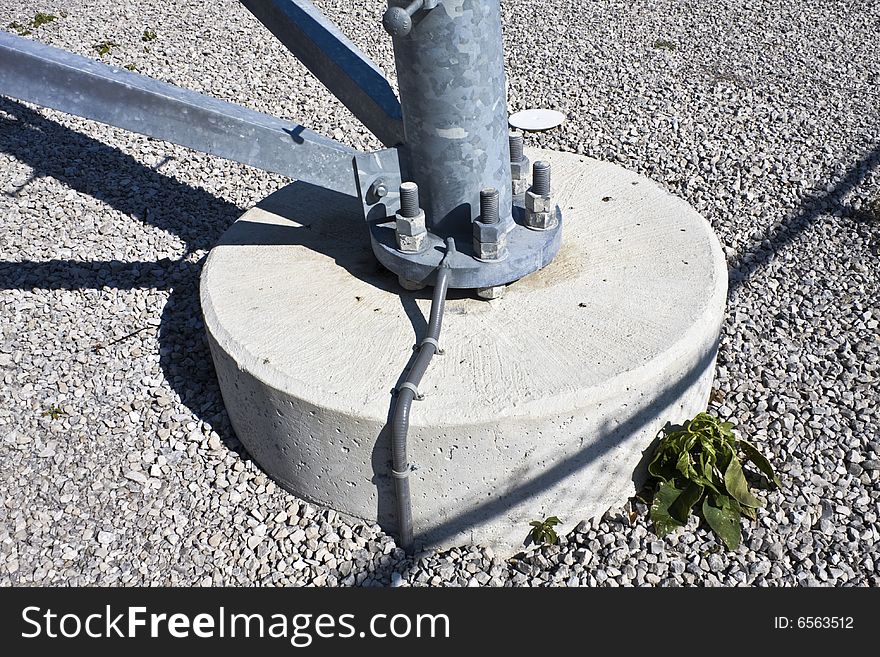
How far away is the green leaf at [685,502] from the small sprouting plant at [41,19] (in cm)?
625

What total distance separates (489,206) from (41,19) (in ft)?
18.0

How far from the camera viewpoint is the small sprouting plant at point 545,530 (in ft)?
10.8

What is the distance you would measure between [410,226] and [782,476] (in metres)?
1.78

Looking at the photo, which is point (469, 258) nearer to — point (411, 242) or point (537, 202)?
point (411, 242)

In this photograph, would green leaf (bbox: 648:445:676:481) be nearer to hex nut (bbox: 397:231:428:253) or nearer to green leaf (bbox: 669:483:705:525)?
green leaf (bbox: 669:483:705:525)

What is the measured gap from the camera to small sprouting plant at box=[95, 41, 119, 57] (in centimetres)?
662

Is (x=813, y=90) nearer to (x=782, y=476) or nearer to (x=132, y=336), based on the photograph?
(x=782, y=476)

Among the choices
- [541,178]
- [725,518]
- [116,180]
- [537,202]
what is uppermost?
[541,178]

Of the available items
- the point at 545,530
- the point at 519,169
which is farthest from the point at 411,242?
the point at 545,530

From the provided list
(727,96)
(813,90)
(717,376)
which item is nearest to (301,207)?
(717,376)

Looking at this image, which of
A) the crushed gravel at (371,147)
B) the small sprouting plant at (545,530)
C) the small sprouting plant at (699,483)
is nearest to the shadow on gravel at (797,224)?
the crushed gravel at (371,147)

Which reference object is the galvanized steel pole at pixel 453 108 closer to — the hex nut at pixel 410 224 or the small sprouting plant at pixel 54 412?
the hex nut at pixel 410 224

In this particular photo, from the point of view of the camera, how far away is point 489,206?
3199mm

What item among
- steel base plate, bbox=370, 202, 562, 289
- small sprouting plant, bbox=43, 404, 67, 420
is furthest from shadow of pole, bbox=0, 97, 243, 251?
steel base plate, bbox=370, 202, 562, 289
